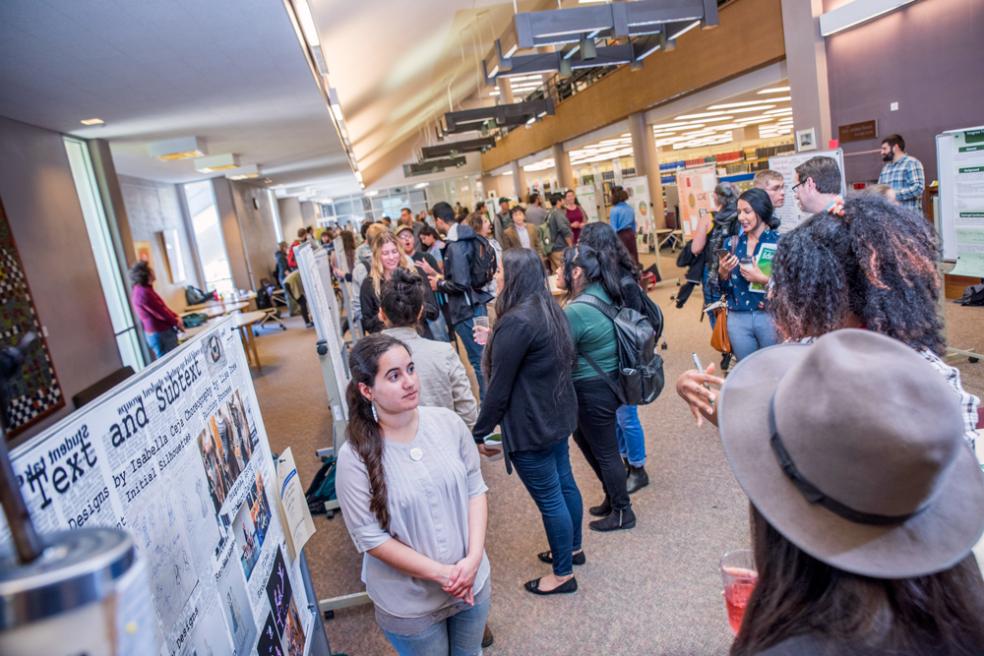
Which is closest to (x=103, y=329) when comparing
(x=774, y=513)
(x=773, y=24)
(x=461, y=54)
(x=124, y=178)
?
(x=124, y=178)

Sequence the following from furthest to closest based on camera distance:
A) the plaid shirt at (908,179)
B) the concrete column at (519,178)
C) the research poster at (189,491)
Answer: the concrete column at (519,178) → the plaid shirt at (908,179) → the research poster at (189,491)

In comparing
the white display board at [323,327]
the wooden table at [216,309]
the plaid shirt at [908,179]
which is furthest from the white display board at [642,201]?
the white display board at [323,327]

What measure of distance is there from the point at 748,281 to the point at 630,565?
1685 millimetres

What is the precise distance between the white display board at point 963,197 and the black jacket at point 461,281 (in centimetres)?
376

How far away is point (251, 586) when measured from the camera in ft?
5.29

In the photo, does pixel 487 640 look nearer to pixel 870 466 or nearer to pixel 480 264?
pixel 870 466

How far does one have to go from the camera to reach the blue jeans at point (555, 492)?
2.72 meters

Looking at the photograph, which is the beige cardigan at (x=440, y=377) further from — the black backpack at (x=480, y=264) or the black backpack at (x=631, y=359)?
the black backpack at (x=480, y=264)

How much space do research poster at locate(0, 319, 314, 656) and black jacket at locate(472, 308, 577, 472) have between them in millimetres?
954

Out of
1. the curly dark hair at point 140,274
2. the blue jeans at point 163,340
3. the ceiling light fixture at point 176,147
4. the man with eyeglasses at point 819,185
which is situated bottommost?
the blue jeans at point 163,340

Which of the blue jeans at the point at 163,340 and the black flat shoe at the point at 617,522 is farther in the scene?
the blue jeans at the point at 163,340


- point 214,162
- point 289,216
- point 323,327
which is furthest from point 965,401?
point 289,216

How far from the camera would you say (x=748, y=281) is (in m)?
3.55

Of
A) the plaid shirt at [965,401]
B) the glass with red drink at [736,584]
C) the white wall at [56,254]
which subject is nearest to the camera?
the glass with red drink at [736,584]
